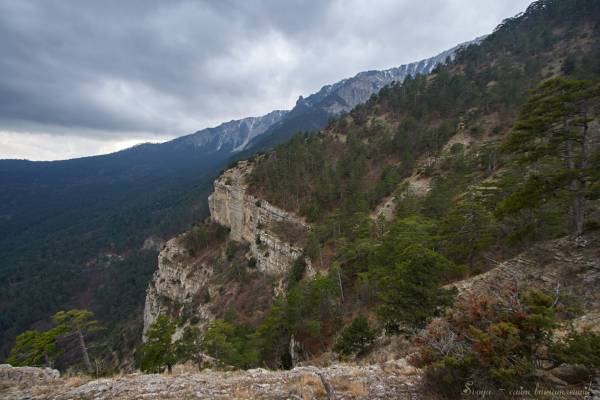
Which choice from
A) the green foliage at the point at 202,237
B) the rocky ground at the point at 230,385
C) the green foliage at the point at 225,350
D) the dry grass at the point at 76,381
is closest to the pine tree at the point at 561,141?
the rocky ground at the point at 230,385

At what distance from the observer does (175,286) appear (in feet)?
193

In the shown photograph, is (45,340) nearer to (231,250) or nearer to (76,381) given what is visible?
(76,381)

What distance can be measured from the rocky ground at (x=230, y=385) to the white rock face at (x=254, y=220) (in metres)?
→ 30.4

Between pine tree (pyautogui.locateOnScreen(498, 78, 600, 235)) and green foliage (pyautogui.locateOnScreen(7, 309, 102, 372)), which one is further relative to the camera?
green foliage (pyautogui.locateOnScreen(7, 309, 102, 372))

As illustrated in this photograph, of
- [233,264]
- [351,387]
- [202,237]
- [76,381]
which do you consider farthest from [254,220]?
[351,387]

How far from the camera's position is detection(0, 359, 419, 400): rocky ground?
6.34 metres

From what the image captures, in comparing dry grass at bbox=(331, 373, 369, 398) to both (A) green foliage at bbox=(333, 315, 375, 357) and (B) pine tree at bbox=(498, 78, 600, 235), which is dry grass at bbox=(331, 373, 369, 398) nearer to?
(A) green foliage at bbox=(333, 315, 375, 357)

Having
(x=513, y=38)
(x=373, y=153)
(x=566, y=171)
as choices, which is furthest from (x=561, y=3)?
(x=566, y=171)

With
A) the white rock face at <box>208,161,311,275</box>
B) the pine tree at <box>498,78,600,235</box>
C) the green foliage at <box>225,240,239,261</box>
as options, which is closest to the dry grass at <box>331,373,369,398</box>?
the pine tree at <box>498,78,600,235</box>

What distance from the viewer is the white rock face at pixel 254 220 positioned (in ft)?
139

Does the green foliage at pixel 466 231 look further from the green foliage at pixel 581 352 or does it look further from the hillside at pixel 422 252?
the green foliage at pixel 581 352

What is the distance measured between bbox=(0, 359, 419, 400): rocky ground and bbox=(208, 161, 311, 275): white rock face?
30.4m

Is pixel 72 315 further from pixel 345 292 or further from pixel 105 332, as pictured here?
pixel 105 332

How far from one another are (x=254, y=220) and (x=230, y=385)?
46.1 metres
